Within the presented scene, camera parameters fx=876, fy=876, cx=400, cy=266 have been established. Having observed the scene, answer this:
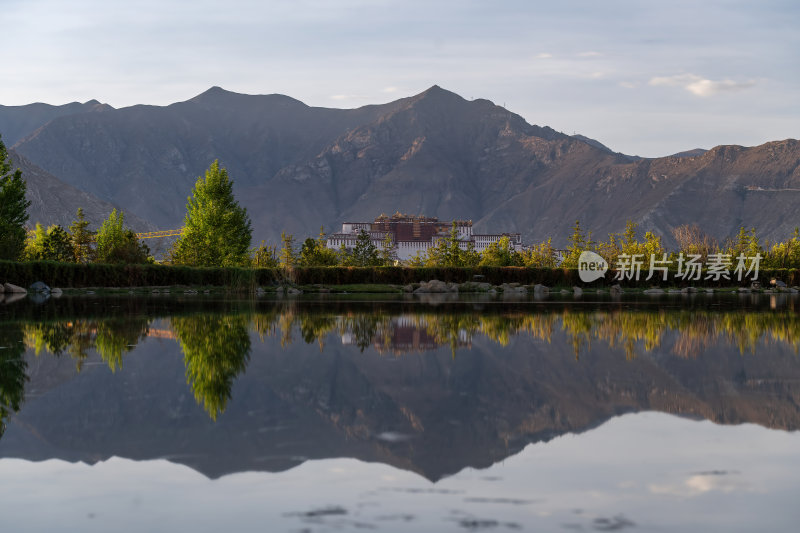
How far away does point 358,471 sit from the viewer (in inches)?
194

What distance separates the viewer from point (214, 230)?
55938 millimetres

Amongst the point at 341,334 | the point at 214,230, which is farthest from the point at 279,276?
the point at 341,334

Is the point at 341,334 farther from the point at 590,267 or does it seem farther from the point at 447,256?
the point at 447,256

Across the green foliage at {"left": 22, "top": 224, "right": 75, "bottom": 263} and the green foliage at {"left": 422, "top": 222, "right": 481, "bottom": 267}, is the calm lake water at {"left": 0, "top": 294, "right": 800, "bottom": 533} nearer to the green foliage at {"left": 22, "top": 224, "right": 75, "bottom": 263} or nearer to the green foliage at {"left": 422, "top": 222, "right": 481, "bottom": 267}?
the green foliage at {"left": 22, "top": 224, "right": 75, "bottom": 263}

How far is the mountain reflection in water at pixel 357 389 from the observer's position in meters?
5.56

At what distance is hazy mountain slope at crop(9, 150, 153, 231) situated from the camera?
15900 cm

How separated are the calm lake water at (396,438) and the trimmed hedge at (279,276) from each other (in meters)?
31.0

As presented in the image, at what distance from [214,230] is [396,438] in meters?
51.7

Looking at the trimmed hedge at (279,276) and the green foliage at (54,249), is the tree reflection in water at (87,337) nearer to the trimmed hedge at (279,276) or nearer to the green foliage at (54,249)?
the trimmed hedge at (279,276)

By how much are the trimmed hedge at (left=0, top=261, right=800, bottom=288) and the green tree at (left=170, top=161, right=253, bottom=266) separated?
5435mm

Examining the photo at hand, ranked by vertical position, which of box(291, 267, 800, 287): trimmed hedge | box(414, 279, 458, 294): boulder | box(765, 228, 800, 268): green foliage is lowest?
box(414, 279, 458, 294): boulder

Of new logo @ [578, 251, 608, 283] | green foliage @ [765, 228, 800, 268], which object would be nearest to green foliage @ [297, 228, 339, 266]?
new logo @ [578, 251, 608, 283]

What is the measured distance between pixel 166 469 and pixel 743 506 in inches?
120

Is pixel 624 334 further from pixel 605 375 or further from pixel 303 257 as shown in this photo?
pixel 303 257
